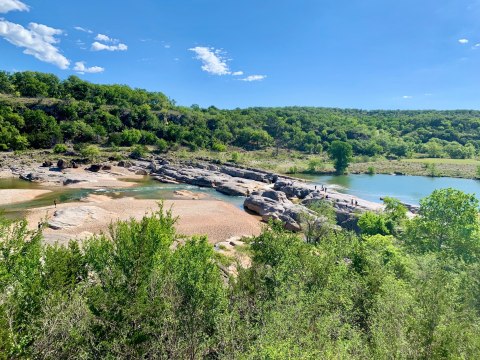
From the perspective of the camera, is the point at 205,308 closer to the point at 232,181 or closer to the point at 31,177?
the point at 232,181

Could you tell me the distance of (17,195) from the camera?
57000 millimetres

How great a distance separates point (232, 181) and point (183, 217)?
29682 millimetres

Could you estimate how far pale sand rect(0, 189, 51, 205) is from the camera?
2114 inches

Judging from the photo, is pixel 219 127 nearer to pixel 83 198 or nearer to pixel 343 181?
pixel 343 181

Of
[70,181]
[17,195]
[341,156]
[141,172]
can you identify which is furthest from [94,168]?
[341,156]

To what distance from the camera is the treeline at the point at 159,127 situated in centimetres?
11206

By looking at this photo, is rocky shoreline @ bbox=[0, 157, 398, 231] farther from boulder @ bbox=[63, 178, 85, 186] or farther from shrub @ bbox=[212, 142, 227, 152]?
shrub @ bbox=[212, 142, 227, 152]

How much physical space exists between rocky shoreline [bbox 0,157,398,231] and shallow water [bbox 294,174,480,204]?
448 inches

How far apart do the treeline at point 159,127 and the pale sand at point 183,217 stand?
6424 cm

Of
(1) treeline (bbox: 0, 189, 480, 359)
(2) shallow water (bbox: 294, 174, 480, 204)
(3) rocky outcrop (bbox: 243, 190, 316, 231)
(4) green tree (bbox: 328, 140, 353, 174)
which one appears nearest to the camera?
(1) treeline (bbox: 0, 189, 480, 359)

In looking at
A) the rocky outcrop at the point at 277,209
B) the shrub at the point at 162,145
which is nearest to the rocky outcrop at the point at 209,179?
the rocky outcrop at the point at 277,209

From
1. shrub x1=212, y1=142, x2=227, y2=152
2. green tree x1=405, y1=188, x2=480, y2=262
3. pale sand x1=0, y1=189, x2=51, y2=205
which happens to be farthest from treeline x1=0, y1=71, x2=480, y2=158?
green tree x1=405, y1=188, x2=480, y2=262

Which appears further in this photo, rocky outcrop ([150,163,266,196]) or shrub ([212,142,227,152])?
shrub ([212,142,227,152])

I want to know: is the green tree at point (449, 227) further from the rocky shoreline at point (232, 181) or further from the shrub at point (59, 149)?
the shrub at point (59, 149)
